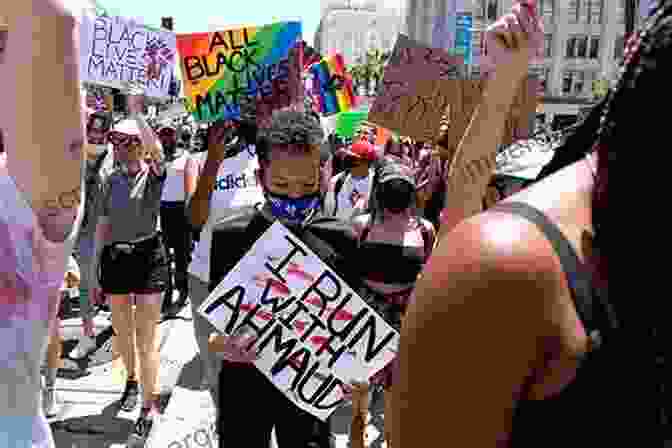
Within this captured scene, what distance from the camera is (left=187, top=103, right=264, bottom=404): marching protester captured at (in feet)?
10.4

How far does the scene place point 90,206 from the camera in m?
5.10

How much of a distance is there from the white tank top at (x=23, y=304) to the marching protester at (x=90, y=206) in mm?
3315

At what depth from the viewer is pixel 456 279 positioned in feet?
2.88

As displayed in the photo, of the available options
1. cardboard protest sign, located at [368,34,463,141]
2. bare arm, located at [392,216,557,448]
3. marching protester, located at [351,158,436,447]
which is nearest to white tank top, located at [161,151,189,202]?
cardboard protest sign, located at [368,34,463,141]

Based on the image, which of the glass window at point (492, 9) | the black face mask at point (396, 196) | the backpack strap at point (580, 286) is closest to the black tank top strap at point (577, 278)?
the backpack strap at point (580, 286)

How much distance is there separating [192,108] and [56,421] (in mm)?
2086

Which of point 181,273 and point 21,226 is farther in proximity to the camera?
point 181,273

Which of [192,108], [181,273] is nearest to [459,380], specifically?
[192,108]

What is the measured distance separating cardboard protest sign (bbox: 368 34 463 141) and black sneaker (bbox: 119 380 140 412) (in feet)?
8.35

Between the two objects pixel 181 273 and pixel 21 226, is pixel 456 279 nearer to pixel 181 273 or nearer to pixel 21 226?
pixel 21 226

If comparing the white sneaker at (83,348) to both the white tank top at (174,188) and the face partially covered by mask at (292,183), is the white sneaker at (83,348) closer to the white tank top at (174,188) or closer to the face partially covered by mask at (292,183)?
the white tank top at (174,188)

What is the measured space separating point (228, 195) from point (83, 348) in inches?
107

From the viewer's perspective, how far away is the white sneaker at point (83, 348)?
5.58m

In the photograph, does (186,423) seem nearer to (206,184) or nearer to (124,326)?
(124,326)
